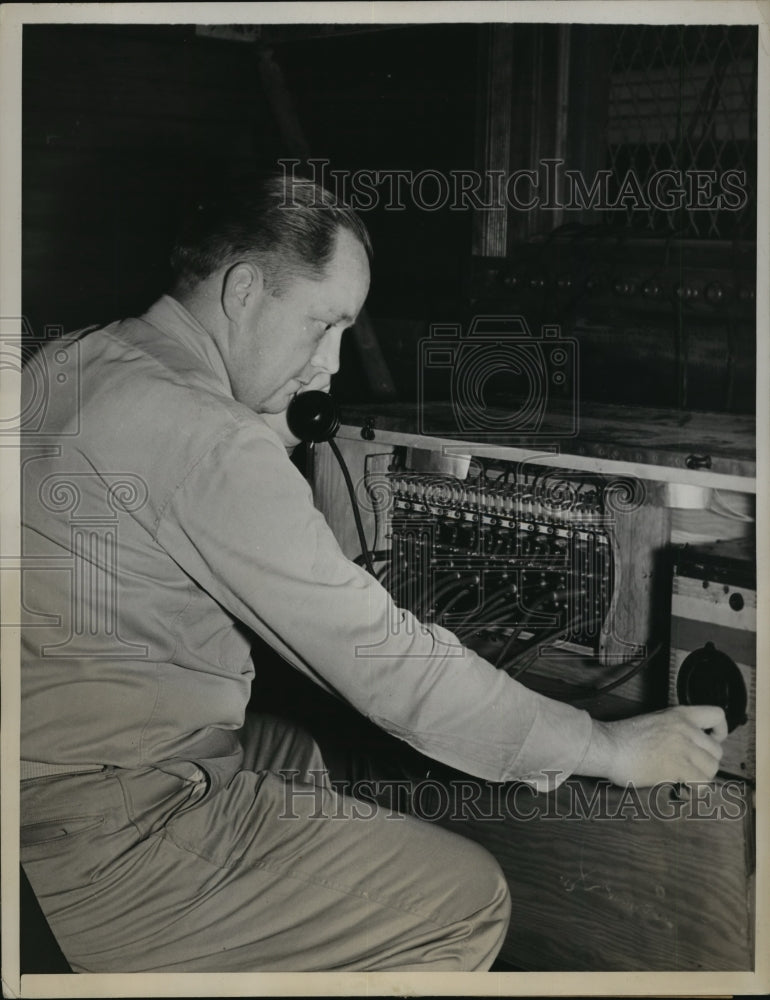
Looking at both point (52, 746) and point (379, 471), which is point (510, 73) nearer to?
point (379, 471)

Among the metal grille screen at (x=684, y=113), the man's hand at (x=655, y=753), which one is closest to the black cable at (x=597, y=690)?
the man's hand at (x=655, y=753)

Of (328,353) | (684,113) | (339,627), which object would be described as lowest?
(339,627)

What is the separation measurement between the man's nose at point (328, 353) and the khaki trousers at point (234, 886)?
0.60 metres

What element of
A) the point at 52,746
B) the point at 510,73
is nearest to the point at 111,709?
the point at 52,746

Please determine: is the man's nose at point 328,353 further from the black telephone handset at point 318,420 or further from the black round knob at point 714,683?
the black round knob at point 714,683

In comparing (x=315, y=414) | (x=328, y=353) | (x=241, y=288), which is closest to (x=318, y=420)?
(x=315, y=414)

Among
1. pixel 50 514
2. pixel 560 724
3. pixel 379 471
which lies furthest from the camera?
pixel 379 471

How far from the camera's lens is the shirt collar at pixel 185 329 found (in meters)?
1.42

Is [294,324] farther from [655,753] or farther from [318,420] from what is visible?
[655,753]

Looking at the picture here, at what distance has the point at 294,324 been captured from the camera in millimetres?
1471

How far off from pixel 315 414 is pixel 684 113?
814 mm

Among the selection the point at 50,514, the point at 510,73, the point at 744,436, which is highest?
the point at 510,73

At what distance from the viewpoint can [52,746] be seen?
1359 mm

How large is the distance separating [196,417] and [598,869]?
31.8 inches
